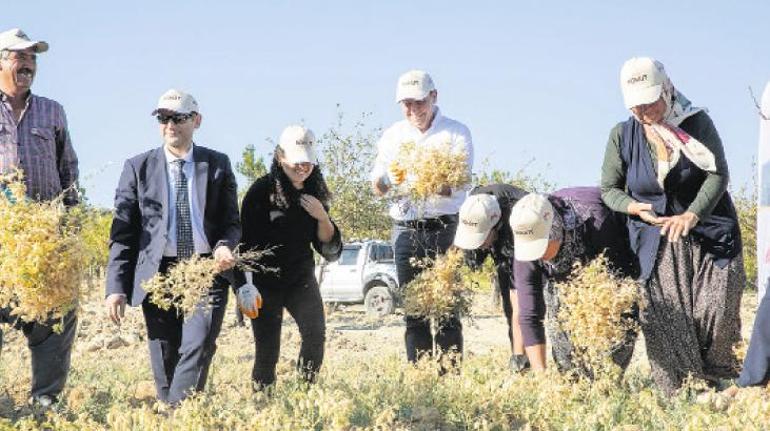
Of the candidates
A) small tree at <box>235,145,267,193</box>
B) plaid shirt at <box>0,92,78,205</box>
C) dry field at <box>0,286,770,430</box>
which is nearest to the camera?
dry field at <box>0,286,770,430</box>

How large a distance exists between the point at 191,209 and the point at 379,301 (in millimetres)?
15028

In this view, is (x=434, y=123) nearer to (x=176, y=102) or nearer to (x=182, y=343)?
(x=176, y=102)

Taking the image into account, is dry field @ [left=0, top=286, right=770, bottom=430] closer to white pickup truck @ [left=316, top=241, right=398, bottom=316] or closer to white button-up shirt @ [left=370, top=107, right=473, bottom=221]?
white button-up shirt @ [left=370, top=107, right=473, bottom=221]

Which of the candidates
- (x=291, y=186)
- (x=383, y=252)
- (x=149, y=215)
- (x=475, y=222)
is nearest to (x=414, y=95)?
(x=291, y=186)

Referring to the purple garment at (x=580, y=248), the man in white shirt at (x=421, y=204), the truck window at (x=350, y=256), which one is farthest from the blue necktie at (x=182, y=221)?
the truck window at (x=350, y=256)

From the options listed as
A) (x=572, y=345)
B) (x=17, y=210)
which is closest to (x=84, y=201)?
(x=17, y=210)

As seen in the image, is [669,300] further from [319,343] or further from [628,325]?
[319,343]

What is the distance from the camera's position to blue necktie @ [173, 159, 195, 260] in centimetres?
577

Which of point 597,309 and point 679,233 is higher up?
point 679,233

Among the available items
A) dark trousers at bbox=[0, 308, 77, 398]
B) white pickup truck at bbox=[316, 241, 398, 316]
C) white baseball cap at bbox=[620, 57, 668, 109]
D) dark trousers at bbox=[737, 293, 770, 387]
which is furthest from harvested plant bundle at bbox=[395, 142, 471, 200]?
white pickup truck at bbox=[316, 241, 398, 316]

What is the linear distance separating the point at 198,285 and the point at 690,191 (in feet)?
9.56

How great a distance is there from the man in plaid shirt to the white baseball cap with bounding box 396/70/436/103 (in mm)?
2203

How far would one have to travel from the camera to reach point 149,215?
19.1 feet

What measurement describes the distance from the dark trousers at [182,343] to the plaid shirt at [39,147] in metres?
0.85
